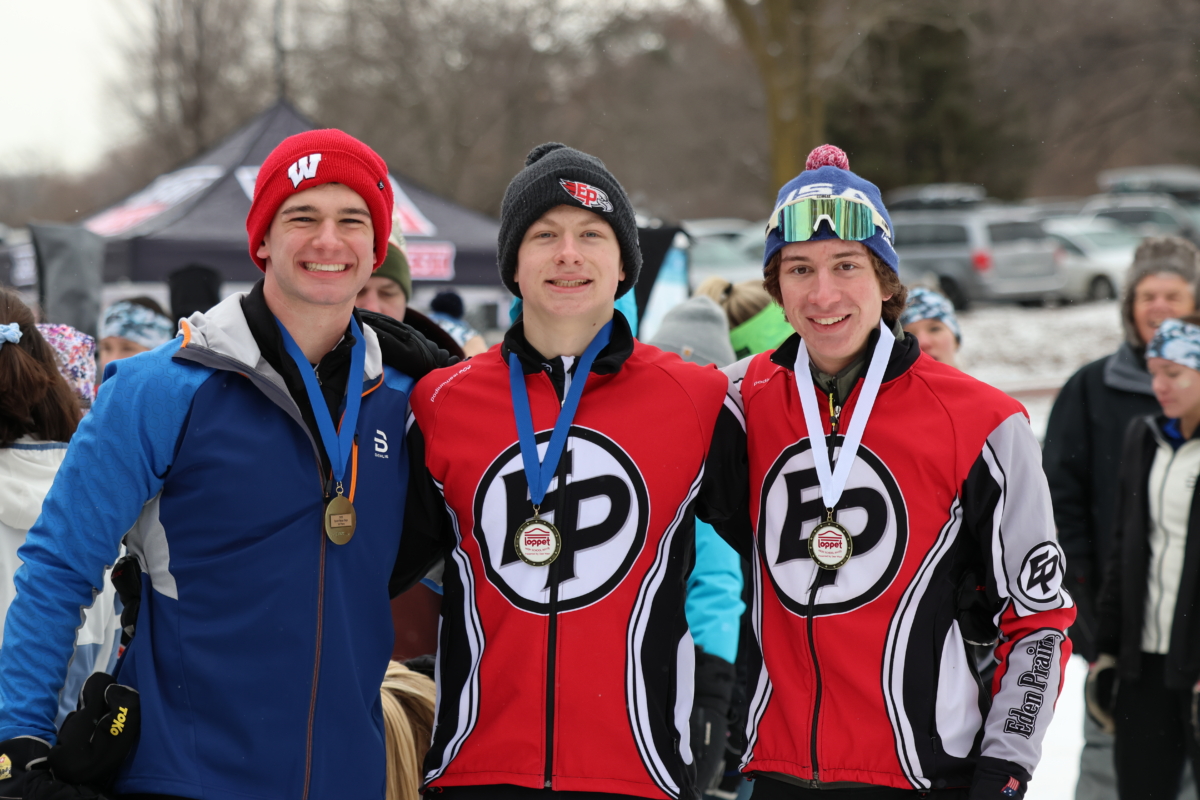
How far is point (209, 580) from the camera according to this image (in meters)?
2.23

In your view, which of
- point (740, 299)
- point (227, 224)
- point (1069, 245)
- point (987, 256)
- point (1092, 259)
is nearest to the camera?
point (740, 299)

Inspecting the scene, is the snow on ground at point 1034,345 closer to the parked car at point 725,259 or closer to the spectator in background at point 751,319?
the parked car at point 725,259

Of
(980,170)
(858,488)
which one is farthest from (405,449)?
(980,170)

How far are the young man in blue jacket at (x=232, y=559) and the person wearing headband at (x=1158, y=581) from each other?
2.93m

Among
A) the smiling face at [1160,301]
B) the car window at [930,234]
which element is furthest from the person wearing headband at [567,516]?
the car window at [930,234]

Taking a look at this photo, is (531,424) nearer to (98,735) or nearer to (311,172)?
(311,172)

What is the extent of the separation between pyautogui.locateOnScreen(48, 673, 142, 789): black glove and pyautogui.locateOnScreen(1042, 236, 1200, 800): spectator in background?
3.51 m

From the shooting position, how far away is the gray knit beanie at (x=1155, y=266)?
4.66 m

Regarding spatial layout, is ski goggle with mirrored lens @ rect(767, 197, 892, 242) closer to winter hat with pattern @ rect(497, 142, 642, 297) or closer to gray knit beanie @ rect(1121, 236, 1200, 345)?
winter hat with pattern @ rect(497, 142, 642, 297)

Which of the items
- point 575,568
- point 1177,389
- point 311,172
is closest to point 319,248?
point 311,172

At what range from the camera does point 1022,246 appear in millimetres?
21234

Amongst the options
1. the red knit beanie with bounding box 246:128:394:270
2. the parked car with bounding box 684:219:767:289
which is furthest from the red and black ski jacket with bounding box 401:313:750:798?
the parked car with bounding box 684:219:767:289

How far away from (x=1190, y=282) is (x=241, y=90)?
23950 mm

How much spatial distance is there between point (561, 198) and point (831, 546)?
0.96m
